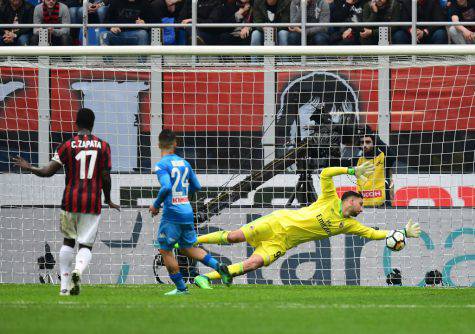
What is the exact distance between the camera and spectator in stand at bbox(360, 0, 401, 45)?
1819 centimetres

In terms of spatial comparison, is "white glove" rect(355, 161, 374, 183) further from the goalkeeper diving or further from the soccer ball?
the soccer ball

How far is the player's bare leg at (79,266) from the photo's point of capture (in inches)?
467

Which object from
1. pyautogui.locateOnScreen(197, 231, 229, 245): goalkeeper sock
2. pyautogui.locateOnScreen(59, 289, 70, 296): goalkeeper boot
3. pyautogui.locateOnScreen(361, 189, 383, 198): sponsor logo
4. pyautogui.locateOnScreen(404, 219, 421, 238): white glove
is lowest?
pyautogui.locateOnScreen(59, 289, 70, 296): goalkeeper boot

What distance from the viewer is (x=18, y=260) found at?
55.0ft

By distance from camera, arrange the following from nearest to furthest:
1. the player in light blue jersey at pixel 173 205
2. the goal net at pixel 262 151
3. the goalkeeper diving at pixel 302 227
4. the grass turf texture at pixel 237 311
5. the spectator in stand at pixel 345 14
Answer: the grass turf texture at pixel 237 311 < the player in light blue jersey at pixel 173 205 < the goalkeeper diving at pixel 302 227 < the goal net at pixel 262 151 < the spectator in stand at pixel 345 14

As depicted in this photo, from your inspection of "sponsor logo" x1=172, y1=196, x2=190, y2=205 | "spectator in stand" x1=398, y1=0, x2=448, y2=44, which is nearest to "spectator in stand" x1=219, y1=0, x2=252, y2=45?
"spectator in stand" x1=398, y1=0, x2=448, y2=44

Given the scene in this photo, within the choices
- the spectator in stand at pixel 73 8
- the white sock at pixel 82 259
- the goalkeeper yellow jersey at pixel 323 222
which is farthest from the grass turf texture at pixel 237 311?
the spectator in stand at pixel 73 8

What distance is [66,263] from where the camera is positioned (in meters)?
12.1

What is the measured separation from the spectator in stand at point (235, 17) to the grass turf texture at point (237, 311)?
5659mm

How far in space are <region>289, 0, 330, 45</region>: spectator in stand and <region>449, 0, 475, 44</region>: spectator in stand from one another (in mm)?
2100

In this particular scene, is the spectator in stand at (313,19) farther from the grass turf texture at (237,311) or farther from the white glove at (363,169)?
the grass turf texture at (237,311)

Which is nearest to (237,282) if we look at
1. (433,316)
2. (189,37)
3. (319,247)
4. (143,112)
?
(319,247)

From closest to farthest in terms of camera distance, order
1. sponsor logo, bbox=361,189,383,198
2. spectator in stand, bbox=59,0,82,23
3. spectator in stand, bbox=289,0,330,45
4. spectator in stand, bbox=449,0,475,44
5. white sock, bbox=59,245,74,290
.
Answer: white sock, bbox=59,245,74,290 < sponsor logo, bbox=361,189,383,198 < spectator in stand, bbox=449,0,475,44 < spectator in stand, bbox=289,0,330,45 < spectator in stand, bbox=59,0,82,23

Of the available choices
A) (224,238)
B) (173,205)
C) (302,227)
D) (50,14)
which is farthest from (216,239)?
(50,14)
